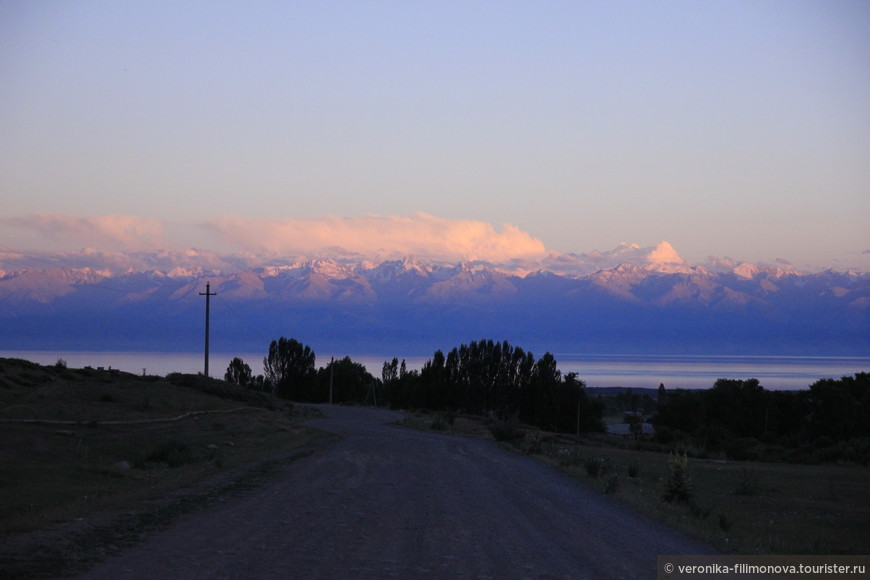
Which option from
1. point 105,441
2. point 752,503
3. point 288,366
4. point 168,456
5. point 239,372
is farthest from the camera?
point 239,372

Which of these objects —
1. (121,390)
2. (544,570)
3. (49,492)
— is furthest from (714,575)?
(121,390)

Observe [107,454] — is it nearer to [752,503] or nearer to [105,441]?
[105,441]

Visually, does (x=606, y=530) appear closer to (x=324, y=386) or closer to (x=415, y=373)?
(x=324, y=386)

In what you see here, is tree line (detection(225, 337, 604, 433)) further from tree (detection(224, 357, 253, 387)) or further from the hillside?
the hillside

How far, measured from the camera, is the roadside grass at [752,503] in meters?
14.6

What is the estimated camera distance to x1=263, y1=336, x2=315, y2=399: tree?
97625mm

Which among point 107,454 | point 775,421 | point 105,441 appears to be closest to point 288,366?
point 775,421

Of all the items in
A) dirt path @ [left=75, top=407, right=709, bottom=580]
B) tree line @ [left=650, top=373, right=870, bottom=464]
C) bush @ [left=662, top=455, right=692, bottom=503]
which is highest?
dirt path @ [left=75, top=407, right=709, bottom=580]

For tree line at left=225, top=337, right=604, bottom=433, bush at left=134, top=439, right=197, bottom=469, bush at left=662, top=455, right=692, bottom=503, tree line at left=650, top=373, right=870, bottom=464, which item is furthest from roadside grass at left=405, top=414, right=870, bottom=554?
tree line at left=225, top=337, right=604, bottom=433

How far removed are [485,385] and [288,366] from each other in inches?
934

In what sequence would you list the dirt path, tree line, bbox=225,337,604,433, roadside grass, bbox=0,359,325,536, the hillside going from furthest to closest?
tree line, bbox=225,337,604,433 → roadside grass, bbox=0,359,325,536 → the hillside → the dirt path

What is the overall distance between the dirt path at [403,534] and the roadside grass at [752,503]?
96 cm

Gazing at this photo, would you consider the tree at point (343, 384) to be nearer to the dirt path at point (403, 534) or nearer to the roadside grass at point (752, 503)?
the roadside grass at point (752, 503)

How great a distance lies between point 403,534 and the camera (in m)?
11.2
